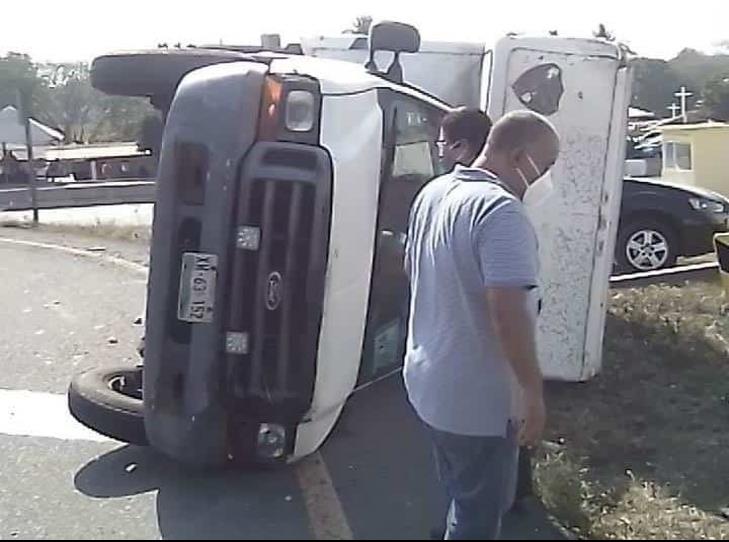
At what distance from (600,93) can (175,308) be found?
3.14 metres

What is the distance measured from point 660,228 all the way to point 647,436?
7.08m

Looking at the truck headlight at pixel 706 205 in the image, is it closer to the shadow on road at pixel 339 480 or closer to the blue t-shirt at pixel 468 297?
the shadow on road at pixel 339 480

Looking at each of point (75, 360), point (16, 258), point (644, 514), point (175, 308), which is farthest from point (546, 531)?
Answer: point (16, 258)

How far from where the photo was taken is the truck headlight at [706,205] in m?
13.3

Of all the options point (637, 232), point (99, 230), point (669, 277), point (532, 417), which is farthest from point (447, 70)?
point (99, 230)

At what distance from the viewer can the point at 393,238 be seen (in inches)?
249

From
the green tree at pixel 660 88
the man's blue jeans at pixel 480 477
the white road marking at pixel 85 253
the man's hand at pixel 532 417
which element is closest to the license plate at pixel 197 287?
the man's blue jeans at pixel 480 477

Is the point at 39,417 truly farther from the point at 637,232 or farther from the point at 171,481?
the point at 637,232

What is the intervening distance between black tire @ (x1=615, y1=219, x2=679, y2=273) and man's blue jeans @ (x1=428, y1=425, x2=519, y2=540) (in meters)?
9.72

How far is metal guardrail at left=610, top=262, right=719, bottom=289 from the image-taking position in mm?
11648

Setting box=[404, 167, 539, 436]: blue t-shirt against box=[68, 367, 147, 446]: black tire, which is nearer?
box=[404, 167, 539, 436]: blue t-shirt

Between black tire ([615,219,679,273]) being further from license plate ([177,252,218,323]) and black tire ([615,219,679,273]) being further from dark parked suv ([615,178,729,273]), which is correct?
license plate ([177,252,218,323])

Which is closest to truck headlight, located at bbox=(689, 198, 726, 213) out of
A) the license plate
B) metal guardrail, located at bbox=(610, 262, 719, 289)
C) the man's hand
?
metal guardrail, located at bbox=(610, 262, 719, 289)

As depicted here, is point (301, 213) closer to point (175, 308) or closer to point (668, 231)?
point (175, 308)
